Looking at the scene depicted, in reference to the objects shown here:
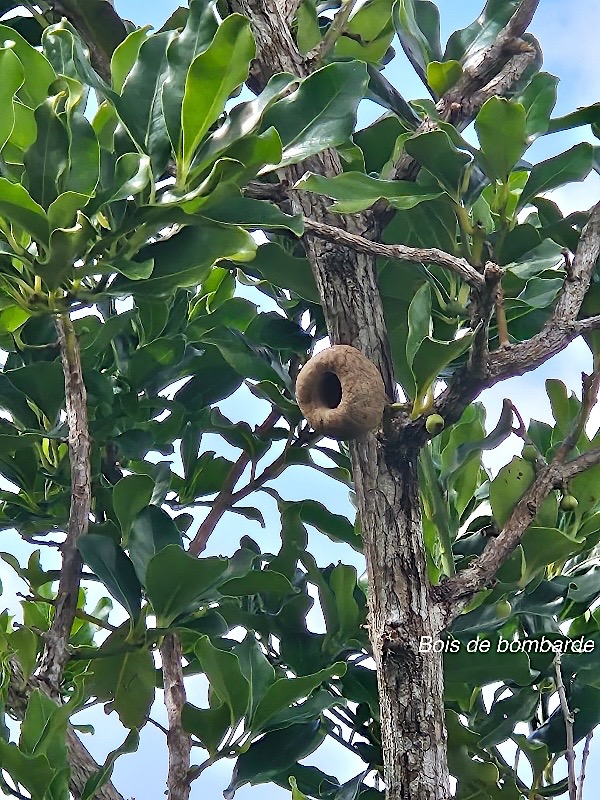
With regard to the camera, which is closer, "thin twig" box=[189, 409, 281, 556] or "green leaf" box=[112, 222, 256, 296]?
"green leaf" box=[112, 222, 256, 296]

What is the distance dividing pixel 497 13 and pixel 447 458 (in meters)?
0.60

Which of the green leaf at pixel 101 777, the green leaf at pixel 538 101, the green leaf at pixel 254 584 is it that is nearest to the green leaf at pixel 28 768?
the green leaf at pixel 101 777

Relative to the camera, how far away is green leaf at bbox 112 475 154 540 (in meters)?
1.08

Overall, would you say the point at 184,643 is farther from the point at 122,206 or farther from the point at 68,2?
the point at 68,2

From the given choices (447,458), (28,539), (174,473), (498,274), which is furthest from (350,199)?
(28,539)

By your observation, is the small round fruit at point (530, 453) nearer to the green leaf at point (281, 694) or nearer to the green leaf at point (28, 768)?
the green leaf at point (281, 694)

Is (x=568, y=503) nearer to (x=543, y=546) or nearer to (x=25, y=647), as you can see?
(x=543, y=546)

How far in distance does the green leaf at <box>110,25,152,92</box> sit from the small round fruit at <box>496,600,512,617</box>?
719mm

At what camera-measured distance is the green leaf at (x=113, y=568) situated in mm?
1060

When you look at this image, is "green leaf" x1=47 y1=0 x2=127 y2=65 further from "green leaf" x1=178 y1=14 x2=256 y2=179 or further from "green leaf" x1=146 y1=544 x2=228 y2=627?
"green leaf" x1=146 y1=544 x2=228 y2=627

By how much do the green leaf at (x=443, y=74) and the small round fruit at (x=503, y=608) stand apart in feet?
2.02

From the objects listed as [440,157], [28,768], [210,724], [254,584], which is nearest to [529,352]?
[440,157]

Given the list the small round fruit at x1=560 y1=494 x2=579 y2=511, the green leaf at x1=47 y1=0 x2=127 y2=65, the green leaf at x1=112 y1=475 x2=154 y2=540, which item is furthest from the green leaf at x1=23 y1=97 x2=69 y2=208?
the small round fruit at x1=560 y1=494 x2=579 y2=511

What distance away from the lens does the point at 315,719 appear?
1.17m
